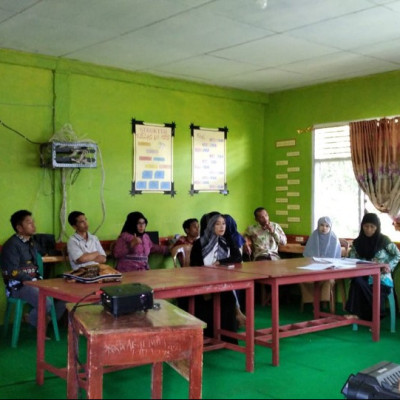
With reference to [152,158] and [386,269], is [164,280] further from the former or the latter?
[152,158]

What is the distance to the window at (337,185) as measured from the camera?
23.8 feet

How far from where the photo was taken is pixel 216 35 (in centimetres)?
536

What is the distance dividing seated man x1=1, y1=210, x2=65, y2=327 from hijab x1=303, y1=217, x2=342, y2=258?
9.42 ft

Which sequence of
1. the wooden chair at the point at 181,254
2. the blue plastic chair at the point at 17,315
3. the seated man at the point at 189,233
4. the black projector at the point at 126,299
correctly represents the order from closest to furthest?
the black projector at the point at 126,299 → the blue plastic chair at the point at 17,315 → the wooden chair at the point at 181,254 → the seated man at the point at 189,233

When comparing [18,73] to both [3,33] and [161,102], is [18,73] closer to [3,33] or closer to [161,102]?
[3,33]

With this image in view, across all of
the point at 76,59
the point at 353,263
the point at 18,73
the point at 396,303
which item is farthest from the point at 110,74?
the point at 396,303

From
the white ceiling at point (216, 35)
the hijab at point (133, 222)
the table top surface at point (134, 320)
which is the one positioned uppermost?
the white ceiling at point (216, 35)

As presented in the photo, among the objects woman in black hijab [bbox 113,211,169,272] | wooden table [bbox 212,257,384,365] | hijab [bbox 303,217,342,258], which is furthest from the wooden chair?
hijab [bbox 303,217,342,258]

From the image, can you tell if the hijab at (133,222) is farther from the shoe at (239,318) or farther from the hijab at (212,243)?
the shoe at (239,318)

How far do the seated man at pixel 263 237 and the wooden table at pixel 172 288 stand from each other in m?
2.25

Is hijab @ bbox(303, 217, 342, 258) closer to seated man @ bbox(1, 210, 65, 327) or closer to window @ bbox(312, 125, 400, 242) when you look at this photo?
window @ bbox(312, 125, 400, 242)

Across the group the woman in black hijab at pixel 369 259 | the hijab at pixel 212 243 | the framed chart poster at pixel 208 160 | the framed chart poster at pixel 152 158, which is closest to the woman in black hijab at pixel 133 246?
the framed chart poster at pixel 152 158

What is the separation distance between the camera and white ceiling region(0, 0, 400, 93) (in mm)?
4590

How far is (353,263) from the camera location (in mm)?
5668
